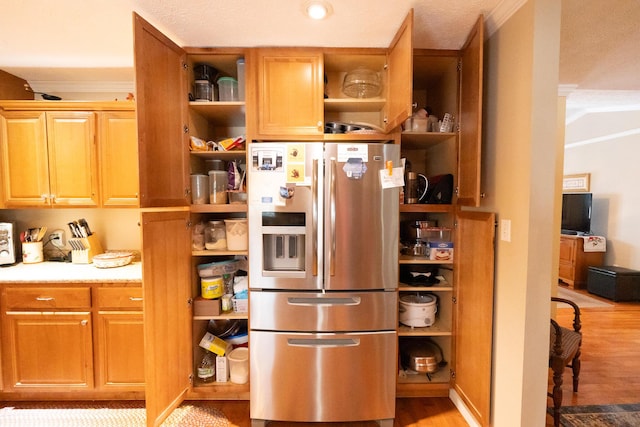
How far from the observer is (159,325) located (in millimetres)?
1493

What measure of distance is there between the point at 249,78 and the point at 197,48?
401mm

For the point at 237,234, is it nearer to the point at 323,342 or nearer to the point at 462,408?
the point at 323,342

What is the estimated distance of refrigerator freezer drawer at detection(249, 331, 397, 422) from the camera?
1.64 metres

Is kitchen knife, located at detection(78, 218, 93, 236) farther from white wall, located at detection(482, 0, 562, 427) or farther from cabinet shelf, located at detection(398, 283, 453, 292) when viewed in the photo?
white wall, located at detection(482, 0, 562, 427)

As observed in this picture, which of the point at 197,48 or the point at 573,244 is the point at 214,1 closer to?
the point at 197,48

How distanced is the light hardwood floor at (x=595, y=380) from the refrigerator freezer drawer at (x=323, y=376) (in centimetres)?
17

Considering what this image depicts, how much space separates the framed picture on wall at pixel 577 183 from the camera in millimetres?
4836

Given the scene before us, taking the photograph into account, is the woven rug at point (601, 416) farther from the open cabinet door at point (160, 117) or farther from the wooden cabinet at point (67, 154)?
the wooden cabinet at point (67, 154)

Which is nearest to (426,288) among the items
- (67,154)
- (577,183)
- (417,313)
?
(417,313)

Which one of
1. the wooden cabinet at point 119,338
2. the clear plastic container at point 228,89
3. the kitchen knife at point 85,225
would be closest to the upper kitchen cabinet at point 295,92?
the clear plastic container at point 228,89

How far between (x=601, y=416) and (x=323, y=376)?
193 centimetres

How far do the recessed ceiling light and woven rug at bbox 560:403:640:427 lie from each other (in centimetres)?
290

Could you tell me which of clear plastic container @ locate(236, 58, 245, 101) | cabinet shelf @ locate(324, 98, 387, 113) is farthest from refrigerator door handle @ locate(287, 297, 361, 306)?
clear plastic container @ locate(236, 58, 245, 101)

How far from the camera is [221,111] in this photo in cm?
189
